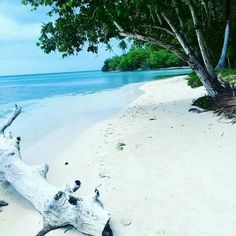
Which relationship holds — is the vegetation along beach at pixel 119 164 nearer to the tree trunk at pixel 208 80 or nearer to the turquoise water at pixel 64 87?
the tree trunk at pixel 208 80

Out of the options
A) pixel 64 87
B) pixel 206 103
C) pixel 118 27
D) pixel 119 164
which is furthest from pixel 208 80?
pixel 64 87

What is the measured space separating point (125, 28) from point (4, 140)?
6363 mm

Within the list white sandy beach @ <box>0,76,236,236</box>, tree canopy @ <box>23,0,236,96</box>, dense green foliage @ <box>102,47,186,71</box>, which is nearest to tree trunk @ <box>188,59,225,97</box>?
tree canopy @ <box>23,0,236,96</box>

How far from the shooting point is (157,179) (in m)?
5.20

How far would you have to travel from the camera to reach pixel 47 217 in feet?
13.0

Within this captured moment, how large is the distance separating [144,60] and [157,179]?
98.6 m

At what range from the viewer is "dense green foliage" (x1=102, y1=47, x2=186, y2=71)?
8854 cm

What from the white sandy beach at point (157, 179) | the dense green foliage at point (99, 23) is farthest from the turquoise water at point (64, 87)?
the white sandy beach at point (157, 179)

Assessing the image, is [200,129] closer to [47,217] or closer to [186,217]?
[186,217]

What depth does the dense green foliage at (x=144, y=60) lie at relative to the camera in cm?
8854

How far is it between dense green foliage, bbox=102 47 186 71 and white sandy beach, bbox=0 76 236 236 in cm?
7664

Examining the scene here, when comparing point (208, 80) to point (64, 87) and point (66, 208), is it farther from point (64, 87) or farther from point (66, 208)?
point (64, 87)

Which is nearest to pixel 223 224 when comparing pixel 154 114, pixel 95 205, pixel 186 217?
pixel 186 217

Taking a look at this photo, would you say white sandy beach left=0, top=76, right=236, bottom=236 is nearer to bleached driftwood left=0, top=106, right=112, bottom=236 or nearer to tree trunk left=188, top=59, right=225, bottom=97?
bleached driftwood left=0, top=106, right=112, bottom=236
